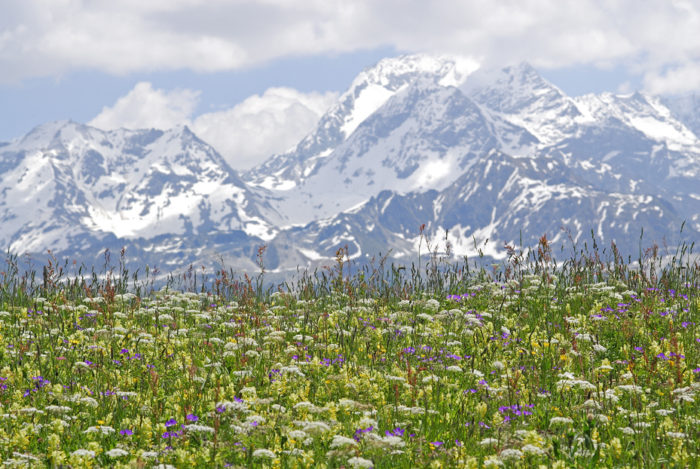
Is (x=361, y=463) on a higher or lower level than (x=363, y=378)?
lower

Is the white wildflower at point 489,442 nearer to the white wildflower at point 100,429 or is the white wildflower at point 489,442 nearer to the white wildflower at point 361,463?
the white wildflower at point 361,463

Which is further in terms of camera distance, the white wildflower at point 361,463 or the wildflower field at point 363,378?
the wildflower field at point 363,378

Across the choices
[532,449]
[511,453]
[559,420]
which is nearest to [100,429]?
[511,453]

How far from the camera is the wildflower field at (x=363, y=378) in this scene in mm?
6195

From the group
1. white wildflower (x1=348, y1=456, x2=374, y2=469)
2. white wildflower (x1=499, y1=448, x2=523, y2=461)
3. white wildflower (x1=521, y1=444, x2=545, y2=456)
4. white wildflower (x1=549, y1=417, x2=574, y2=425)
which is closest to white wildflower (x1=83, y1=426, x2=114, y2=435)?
white wildflower (x1=348, y1=456, x2=374, y2=469)

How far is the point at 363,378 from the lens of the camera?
8.00m

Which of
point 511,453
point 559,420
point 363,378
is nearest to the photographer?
point 511,453

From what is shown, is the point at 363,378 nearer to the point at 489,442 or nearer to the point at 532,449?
the point at 489,442

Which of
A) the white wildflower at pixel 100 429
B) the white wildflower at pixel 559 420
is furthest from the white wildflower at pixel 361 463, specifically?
the white wildflower at pixel 100 429

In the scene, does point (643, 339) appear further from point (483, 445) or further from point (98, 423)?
point (98, 423)

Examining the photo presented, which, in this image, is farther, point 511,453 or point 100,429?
point 100,429

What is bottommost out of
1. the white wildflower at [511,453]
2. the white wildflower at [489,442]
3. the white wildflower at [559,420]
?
the white wildflower at [489,442]

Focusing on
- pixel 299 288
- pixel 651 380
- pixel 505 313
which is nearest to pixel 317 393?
pixel 651 380

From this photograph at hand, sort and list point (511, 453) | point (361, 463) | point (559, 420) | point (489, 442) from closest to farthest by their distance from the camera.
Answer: point (361, 463) < point (511, 453) < point (489, 442) < point (559, 420)
